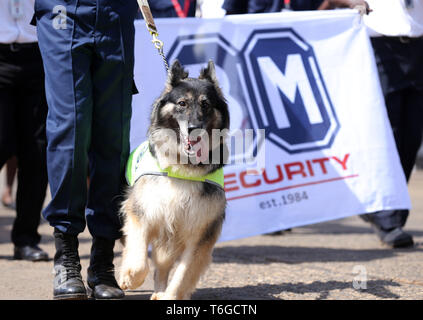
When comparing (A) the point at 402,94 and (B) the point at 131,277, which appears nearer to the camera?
Answer: (B) the point at 131,277

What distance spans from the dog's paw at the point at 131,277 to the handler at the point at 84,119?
0.20 metres

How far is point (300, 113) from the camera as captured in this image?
5.88m

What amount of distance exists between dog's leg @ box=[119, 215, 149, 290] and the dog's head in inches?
16.7

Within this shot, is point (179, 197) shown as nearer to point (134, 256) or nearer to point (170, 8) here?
point (134, 256)

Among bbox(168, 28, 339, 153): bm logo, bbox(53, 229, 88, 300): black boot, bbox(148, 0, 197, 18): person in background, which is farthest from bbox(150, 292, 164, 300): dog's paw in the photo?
bbox(148, 0, 197, 18): person in background

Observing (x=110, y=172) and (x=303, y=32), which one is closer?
(x=110, y=172)

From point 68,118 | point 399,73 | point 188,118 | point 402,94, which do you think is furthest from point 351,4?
point 68,118

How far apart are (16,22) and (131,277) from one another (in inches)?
95.6

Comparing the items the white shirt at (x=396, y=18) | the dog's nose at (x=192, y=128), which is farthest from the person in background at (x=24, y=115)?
the white shirt at (x=396, y=18)

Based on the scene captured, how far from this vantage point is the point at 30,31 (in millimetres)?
5262

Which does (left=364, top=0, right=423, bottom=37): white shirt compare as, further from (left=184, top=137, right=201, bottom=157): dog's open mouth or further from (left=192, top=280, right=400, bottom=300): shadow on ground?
(left=184, top=137, right=201, bottom=157): dog's open mouth
